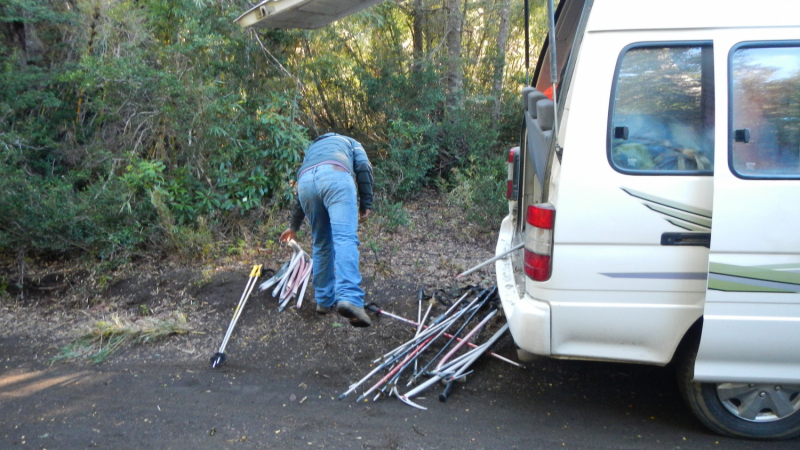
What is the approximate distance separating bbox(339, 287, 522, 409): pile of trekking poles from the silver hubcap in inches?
51.3

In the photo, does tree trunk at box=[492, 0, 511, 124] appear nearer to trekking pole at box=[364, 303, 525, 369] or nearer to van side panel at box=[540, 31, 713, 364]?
trekking pole at box=[364, 303, 525, 369]

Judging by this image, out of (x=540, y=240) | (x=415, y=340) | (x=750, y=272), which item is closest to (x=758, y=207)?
(x=750, y=272)

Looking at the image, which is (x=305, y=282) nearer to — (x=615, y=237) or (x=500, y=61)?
(x=615, y=237)

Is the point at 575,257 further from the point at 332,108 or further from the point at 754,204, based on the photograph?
the point at 332,108

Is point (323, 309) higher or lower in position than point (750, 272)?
lower

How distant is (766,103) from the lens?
3.00m

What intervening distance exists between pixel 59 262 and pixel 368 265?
11.1 ft

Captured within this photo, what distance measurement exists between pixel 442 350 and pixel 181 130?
4.45 meters

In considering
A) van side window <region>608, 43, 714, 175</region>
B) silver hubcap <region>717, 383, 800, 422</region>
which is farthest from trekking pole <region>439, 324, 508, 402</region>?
van side window <region>608, 43, 714, 175</region>

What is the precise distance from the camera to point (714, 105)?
300 cm

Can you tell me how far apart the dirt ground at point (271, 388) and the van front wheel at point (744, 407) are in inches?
3.4

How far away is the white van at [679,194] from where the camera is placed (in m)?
2.96

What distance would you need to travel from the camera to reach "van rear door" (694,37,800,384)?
292 cm

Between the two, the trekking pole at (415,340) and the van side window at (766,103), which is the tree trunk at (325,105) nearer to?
the trekking pole at (415,340)
